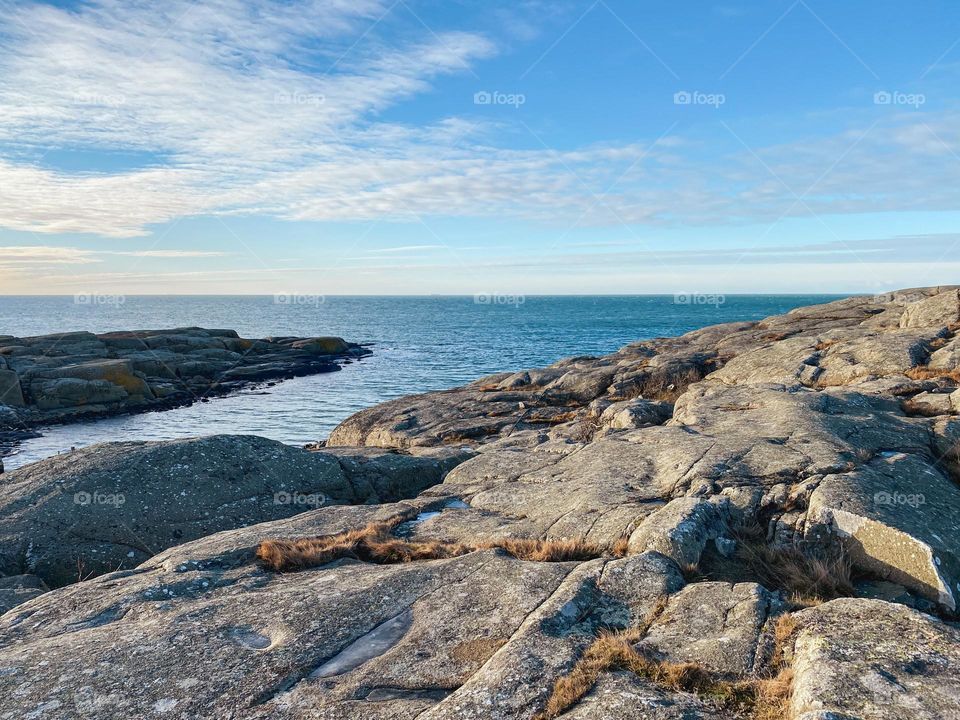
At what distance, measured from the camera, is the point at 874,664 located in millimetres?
6223

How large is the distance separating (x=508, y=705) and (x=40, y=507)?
13.2 m

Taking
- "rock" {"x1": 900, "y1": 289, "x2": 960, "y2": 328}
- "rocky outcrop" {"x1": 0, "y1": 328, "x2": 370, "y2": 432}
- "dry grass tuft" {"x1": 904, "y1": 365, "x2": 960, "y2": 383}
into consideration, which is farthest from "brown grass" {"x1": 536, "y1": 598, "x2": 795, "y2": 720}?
"rocky outcrop" {"x1": 0, "y1": 328, "x2": 370, "y2": 432}

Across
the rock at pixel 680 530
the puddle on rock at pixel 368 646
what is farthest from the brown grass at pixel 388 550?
Result: the puddle on rock at pixel 368 646

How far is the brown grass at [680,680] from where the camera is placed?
241 inches

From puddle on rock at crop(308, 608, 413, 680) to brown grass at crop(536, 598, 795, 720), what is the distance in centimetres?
234

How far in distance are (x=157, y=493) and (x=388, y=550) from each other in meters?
7.50

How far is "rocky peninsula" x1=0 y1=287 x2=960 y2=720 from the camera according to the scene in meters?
6.51

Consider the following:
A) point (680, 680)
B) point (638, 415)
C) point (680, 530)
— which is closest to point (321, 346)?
point (638, 415)

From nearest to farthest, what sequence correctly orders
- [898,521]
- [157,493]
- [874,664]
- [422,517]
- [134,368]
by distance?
[874,664], [898,521], [422,517], [157,493], [134,368]

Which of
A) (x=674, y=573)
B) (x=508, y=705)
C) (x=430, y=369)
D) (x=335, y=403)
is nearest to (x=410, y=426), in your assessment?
(x=674, y=573)

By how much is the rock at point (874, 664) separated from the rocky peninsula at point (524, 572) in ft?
0.09

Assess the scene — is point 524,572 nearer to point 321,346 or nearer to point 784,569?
point 784,569

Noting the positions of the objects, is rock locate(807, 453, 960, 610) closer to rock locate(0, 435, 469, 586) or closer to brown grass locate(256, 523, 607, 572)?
brown grass locate(256, 523, 607, 572)

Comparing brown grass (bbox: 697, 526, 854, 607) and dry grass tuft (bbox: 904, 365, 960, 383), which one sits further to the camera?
dry grass tuft (bbox: 904, 365, 960, 383)
